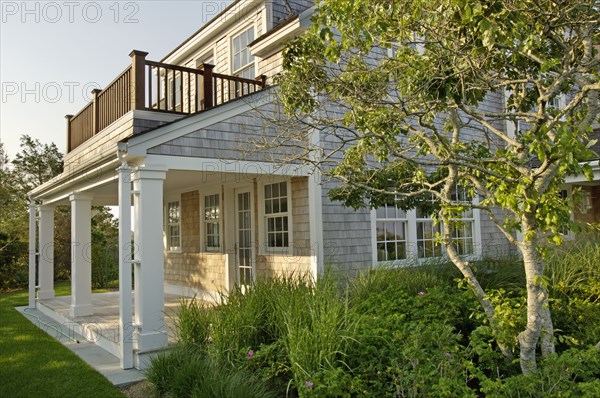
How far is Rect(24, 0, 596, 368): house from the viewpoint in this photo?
6203mm

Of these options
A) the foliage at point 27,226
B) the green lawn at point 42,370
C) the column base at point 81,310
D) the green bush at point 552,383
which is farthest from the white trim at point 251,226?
the green bush at point 552,383

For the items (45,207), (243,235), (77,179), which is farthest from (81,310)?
(45,207)

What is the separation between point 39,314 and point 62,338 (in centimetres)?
317

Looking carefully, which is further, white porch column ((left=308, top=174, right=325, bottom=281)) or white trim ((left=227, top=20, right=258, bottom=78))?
white trim ((left=227, top=20, right=258, bottom=78))

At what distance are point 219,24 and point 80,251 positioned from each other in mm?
6431

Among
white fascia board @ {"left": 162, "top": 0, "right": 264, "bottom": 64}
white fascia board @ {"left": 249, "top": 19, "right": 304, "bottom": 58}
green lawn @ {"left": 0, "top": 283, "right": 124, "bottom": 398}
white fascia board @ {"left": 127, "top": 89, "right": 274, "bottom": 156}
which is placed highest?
white fascia board @ {"left": 162, "top": 0, "right": 264, "bottom": 64}

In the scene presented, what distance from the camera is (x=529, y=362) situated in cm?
382

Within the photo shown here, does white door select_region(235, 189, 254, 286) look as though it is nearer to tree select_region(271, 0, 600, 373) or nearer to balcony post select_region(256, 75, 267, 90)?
balcony post select_region(256, 75, 267, 90)

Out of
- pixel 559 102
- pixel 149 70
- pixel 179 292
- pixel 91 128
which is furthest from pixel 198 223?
pixel 559 102

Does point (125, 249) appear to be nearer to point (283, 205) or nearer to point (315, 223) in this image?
point (315, 223)

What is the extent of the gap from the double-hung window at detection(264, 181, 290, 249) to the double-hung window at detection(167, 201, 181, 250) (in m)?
4.15

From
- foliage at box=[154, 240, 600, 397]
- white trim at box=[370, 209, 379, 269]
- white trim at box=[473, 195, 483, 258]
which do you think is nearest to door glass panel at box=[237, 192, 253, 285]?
white trim at box=[370, 209, 379, 269]

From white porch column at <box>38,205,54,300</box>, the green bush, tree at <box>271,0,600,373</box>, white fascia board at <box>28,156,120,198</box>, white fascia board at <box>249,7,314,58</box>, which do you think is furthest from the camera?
white porch column at <box>38,205,54,300</box>

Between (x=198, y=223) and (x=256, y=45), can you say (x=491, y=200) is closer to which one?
(x=256, y=45)
